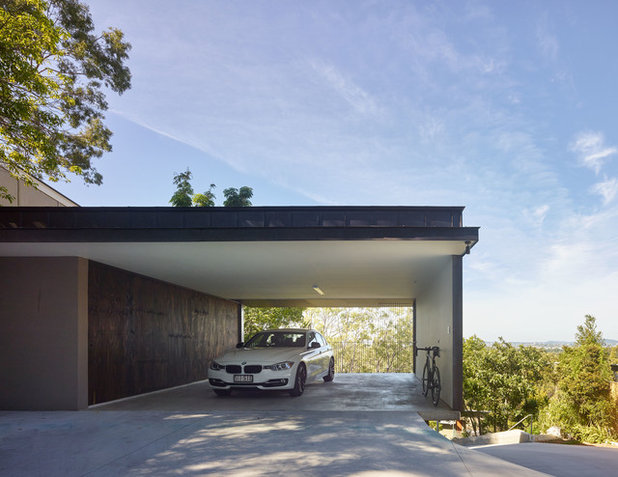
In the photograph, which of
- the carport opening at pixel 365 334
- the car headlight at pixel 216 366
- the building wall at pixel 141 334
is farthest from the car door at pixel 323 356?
the carport opening at pixel 365 334

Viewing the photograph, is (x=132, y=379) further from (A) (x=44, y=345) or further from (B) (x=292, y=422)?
(B) (x=292, y=422)

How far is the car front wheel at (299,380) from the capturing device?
31.6ft

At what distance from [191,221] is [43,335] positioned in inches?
129

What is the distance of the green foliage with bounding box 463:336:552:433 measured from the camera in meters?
23.6

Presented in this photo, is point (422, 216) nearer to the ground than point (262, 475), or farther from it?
farther from it

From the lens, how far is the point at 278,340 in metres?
10.9

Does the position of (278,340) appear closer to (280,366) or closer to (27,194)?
(280,366)

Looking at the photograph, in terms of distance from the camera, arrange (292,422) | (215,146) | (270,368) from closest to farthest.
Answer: (292,422) < (270,368) < (215,146)

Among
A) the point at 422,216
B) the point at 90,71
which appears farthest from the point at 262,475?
the point at 90,71

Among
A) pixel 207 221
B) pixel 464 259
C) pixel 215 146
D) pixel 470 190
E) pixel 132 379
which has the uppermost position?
pixel 215 146

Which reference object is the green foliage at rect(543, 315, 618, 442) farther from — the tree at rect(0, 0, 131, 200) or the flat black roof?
Answer: the tree at rect(0, 0, 131, 200)

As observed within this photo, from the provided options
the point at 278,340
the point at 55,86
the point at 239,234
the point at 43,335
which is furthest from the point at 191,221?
the point at 55,86

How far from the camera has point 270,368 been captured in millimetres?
9133

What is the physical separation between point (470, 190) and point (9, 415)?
37345mm
